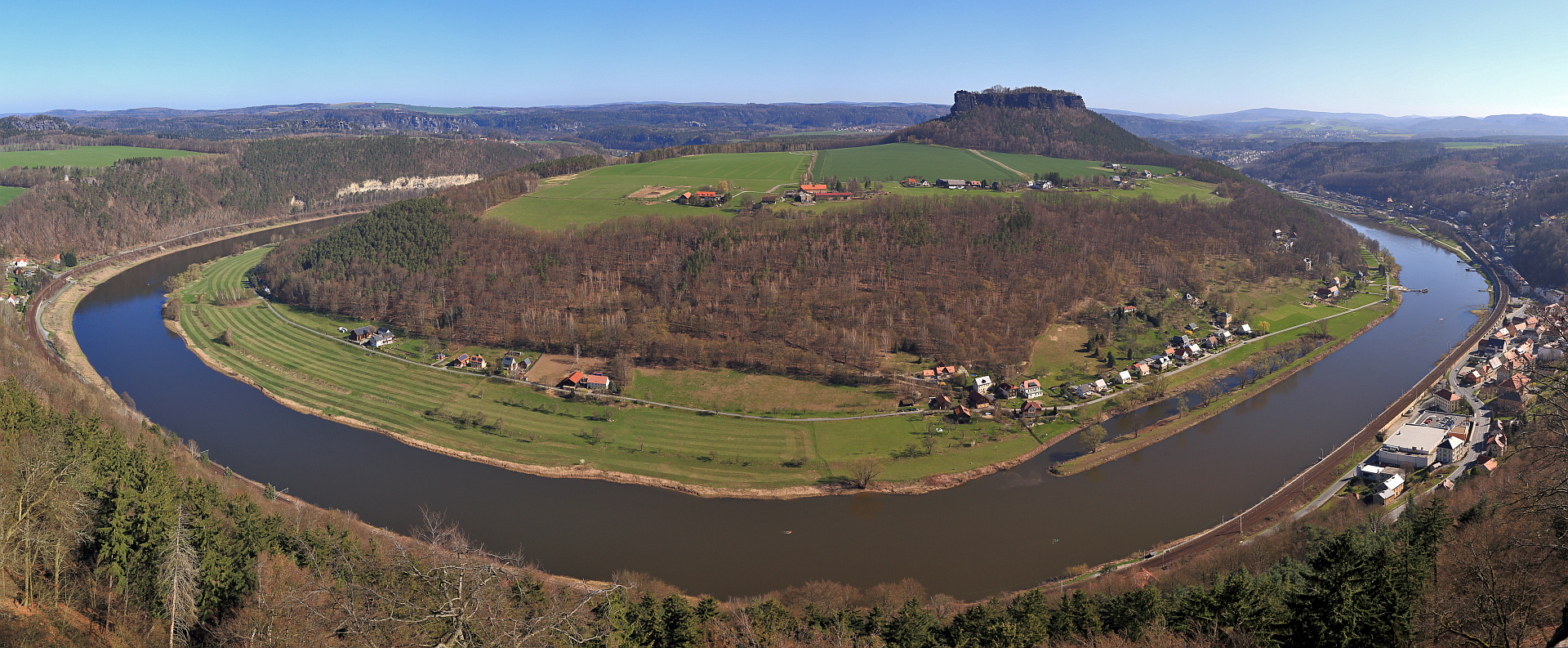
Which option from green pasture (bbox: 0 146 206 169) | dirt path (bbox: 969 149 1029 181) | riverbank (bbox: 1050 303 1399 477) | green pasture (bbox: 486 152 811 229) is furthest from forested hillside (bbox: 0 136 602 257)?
riverbank (bbox: 1050 303 1399 477)

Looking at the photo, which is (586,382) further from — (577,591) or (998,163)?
(998,163)

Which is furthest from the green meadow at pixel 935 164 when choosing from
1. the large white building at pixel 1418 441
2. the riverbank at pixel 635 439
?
the large white building at pixel 1418 441

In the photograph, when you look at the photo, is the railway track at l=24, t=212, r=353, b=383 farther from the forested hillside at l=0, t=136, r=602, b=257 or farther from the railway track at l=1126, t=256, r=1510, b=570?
the railway track at l=1126, t=256, r=1510, b=570

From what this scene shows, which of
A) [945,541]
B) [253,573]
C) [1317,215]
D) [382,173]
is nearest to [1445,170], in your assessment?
[1317,215]

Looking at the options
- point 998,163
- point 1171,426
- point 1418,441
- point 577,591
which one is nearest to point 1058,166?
point 998,163

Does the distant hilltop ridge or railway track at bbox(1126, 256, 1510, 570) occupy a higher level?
the distant hilltop ridge

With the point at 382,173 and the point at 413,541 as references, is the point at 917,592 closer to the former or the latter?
the point at 413,541
